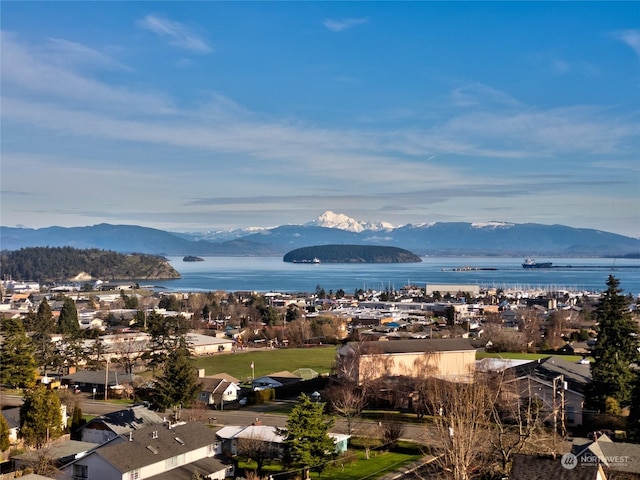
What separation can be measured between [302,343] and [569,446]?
26656mm

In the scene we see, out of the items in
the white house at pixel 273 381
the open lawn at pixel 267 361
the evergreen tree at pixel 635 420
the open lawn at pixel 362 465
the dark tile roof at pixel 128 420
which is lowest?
the open lawn at pixel 267 361

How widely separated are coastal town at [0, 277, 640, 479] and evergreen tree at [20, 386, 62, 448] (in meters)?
0.10

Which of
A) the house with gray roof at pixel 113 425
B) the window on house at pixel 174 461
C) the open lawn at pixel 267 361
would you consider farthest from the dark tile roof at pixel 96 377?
Result: the window on house at pixel 174 461

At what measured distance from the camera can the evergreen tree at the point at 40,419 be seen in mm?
16672

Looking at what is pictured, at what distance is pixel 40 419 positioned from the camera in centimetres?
1672

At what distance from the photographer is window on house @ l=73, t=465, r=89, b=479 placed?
1392cm

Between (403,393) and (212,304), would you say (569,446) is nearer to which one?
(403,393)

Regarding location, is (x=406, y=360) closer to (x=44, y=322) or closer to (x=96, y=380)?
(x=96, y=380)

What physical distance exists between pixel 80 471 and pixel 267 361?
19.3 m

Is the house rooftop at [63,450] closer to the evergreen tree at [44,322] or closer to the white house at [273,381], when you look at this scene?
the white house at [273,381]

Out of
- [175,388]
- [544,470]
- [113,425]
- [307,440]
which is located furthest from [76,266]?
[544,470]

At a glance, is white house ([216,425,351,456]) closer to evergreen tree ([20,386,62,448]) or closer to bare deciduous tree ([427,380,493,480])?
bare deciduous tree ([427,380,493,480])

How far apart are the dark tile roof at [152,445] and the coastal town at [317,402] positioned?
0.04 meters

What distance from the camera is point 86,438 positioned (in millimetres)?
17234
